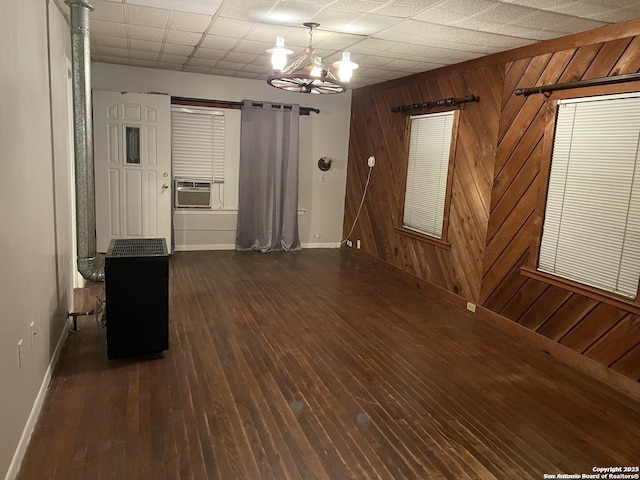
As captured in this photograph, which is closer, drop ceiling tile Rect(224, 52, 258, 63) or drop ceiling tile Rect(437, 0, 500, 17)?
drop ceiling tile Rect(437, 0, 500, 17)

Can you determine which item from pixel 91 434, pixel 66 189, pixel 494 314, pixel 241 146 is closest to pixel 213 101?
pixel 241 146

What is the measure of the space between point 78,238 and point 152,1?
182cm

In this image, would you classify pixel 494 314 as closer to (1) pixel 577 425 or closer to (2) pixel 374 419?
(1) pixel 577 425

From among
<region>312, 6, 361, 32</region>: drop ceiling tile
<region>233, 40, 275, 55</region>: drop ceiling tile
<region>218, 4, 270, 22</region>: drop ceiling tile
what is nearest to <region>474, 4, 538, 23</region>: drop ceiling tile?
<region>312, 6, 361, 32</region>: drop ceiling tile

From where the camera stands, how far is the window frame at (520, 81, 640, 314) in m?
3.29

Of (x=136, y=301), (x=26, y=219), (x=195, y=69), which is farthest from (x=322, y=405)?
(x=195, y=69)

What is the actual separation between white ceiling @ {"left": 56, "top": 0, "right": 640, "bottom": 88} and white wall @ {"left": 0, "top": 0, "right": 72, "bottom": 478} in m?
0.93

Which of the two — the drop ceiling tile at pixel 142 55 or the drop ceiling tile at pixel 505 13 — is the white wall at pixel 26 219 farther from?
the drop ceiling tile at pixel 505 13

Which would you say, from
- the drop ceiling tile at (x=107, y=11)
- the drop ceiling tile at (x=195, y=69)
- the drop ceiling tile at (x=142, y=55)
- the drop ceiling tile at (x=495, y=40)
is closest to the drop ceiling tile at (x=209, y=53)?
the drop ceiling tile at (x=142, y=55)

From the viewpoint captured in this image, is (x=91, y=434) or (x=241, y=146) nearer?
(x=91, y=434)

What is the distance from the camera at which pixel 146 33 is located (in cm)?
427

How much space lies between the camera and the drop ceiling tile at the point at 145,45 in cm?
464

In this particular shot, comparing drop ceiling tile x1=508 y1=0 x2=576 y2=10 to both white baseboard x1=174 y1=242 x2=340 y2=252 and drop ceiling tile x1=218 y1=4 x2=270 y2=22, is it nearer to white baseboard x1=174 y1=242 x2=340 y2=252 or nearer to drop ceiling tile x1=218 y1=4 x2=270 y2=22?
drop ceiling tile x1=218 y1=4 x2=270 y2=22

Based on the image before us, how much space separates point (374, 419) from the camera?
2670 millimetres
